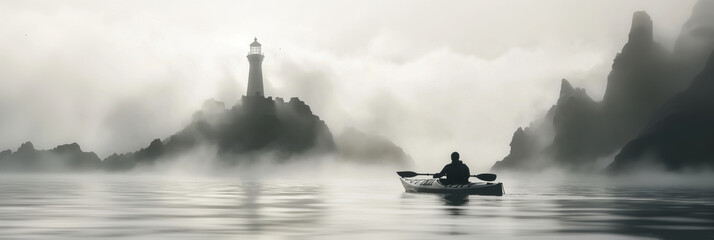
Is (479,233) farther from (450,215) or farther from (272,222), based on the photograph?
(450,215)

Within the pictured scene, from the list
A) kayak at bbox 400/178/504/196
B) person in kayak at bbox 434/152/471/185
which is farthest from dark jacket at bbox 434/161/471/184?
kayak at bbox 400/178/504/196

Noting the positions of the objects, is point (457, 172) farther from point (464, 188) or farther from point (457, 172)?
point (464, 188)

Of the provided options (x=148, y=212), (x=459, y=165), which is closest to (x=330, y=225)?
(x=148, y=212)

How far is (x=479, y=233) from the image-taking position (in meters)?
30.5

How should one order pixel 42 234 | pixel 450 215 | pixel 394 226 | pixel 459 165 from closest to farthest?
1. pixel 42 234
2. pixel 394 226
3. pixel 450 215
4. pixel 459 165

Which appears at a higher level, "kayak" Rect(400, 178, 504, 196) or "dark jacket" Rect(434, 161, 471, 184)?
"dark jacket" Rect(434, 161, 471, 184)

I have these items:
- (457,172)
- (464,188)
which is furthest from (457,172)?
(464,188)

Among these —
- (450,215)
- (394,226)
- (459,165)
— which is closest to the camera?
(394,226)

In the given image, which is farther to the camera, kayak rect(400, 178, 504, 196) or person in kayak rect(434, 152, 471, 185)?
kayak rect(400, 178, 504, 196)

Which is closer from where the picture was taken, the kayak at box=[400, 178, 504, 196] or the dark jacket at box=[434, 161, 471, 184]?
the dark jacket at box=[434, 161, 471, 184]

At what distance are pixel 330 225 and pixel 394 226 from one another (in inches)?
84.4

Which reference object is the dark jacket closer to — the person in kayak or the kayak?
the person in kayak

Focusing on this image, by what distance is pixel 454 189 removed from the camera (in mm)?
63188

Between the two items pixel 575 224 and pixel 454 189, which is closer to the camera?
pixel 575 224
